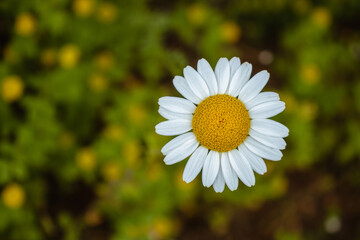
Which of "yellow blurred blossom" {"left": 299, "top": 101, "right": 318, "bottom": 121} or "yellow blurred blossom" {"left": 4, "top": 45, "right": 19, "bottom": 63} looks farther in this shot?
"yellow blurred blossom" {"left": 299, "top": 101, "right": 318, "bottom": 121}

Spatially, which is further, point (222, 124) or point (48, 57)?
point (48, 57)

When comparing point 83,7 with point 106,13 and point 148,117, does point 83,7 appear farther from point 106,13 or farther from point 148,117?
point 148,117

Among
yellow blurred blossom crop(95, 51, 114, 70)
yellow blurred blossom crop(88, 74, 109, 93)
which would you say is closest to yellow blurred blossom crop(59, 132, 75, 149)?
yellow blurred blossom crop(88, 74, 109, 93)

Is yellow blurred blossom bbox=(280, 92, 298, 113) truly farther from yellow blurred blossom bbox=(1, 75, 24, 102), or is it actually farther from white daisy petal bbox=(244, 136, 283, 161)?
yellow blurred blossom bbox=(1, 75, 24, 102)

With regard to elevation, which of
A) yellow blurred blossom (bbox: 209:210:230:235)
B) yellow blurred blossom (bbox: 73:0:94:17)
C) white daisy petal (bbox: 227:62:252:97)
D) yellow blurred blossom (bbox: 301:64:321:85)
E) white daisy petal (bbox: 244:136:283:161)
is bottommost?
yellow blurred blossom (bbox: 209:210:230:235)

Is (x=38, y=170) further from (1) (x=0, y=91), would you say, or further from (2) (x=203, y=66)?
(2) (x=203, y=66)

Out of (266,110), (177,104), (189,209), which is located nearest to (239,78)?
(266,110)

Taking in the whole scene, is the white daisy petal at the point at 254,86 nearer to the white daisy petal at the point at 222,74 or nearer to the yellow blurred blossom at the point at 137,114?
the white daisy petal at the point at 222,74

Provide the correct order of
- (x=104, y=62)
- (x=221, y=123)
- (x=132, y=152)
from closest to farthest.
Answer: (x=221, y=123) → (x=132, y=152) → (x=104, y=62)
